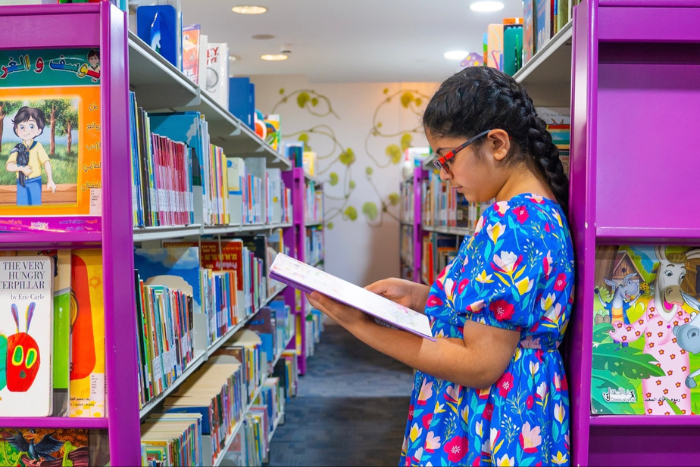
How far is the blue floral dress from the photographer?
3.50 ft

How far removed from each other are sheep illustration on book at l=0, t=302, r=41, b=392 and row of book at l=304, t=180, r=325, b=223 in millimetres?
3970

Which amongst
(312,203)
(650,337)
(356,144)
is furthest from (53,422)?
(356,144)

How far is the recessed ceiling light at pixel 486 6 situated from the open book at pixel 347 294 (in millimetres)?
3681

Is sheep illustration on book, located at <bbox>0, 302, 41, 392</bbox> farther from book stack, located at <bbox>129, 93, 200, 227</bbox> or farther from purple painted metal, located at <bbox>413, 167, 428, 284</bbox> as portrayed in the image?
purple painted metal, located at <bbox>413, 167, 428, 284</bbox>

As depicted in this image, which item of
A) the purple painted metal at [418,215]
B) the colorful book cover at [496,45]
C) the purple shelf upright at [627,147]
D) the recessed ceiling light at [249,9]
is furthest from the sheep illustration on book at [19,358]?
the purple painted metal at [418,215]

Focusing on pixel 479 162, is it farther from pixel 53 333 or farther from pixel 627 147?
pixel 53 333

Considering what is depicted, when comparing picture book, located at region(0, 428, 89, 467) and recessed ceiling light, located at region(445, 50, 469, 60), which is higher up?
recessed ceiling light, located at region(445, 50, 469, 60)

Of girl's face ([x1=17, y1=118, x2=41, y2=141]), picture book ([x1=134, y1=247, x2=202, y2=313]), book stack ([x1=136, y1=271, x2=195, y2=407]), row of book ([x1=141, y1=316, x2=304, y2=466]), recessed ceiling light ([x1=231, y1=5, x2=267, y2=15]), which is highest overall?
recessed ceiling light ([x1=231, y1=5, x2=267, y2=15])

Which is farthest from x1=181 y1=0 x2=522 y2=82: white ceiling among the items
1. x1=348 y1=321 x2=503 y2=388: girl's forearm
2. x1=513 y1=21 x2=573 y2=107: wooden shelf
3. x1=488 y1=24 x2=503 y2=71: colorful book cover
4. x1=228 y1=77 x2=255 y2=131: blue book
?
x1=348 y1=321 x2=503 y2=388: girl's forearm

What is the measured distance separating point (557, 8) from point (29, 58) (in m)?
1.17

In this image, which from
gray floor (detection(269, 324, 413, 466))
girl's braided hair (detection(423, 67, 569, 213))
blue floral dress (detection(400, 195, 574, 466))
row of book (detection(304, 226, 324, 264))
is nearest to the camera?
blue floral dress (detection(400, 195, 574, 466))

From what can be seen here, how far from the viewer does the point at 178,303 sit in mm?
1651

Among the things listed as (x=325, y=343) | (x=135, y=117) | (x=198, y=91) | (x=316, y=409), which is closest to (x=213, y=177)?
(x=198, y=91)

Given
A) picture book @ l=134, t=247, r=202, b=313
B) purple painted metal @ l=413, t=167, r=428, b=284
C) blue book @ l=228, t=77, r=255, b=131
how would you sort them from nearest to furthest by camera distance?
picture book @ l=134, t=247, r=202, b=313, blue book @ l=228, t=77, r=255, b=131, purple painted metal @ l=413, t=167, r=428, b=284
